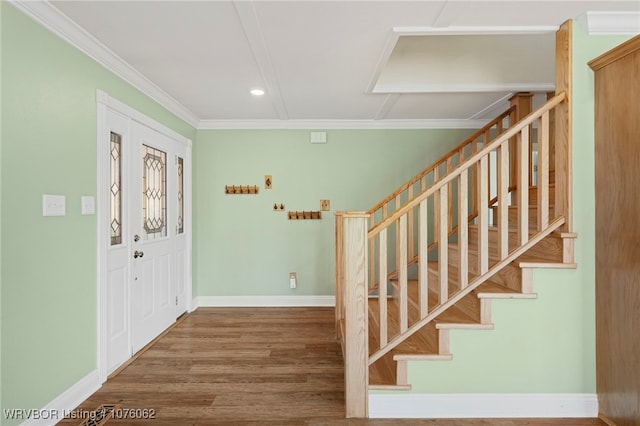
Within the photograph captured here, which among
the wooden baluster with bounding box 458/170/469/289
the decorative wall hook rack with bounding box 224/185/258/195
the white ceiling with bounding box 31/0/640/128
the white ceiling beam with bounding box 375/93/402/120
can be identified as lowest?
the wooden baluster with bounding box 458/170/469/289

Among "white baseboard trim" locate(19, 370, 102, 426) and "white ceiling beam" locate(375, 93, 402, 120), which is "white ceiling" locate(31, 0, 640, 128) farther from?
"white baseboard trim" locate(19, 370, 102, 426)

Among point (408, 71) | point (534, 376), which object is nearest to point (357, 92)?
point (408, 71)

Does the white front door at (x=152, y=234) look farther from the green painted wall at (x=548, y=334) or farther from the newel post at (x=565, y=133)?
the newel post at (x=565, y=133)

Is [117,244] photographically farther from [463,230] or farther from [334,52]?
[463,230]

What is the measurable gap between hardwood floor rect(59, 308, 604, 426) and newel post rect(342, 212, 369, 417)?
13 centimetres

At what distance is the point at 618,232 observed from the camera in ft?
6.41

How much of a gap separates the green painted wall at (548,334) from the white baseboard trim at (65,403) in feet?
6.84

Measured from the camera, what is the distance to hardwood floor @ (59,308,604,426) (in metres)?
2.10

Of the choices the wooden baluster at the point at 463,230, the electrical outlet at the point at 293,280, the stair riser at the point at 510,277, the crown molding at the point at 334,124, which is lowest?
the electrical outlet at the point at 293,280

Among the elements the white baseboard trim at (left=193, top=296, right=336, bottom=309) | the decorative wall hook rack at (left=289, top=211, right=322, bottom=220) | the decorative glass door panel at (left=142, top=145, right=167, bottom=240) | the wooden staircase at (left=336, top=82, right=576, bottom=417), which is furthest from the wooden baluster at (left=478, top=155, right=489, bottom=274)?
the decorative glass door panel at (left=142, top=145, right=167, bottom=240)

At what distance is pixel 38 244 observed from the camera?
6.31 ft

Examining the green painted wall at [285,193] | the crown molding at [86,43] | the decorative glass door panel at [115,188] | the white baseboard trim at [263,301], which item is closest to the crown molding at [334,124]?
the green painted wall at [285,193]

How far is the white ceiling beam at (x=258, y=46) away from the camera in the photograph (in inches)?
77.2

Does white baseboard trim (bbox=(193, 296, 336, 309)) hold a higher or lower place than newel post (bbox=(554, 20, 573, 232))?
lower
